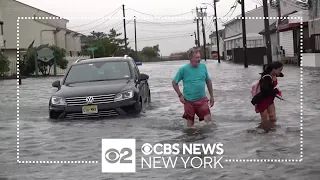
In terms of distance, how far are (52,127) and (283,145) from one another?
5.10 m

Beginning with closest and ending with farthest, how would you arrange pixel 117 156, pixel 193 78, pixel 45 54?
pixel 117 156, pixel 193 78, pixel 45 54

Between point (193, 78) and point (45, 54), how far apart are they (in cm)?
4024

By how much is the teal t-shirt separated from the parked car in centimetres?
277

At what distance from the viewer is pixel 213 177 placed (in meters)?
6.08

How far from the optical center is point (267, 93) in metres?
9.42

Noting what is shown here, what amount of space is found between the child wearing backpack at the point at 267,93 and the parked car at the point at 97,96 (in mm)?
3095

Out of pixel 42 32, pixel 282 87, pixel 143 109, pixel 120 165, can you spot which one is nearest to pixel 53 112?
pixel 143 109

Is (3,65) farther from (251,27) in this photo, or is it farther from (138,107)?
(251,27)

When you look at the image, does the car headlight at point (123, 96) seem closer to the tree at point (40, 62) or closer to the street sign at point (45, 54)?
the street sign at point (45, 54)

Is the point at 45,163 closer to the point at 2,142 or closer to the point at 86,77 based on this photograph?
the point at 2,142

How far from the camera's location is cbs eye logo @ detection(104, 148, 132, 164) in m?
6.77

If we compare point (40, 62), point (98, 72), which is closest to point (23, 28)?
point (40, 62)

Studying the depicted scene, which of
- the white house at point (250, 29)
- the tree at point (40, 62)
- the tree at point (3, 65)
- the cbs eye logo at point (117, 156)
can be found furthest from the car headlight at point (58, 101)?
the white house at point (250, 29)

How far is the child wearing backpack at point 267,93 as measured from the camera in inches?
364
